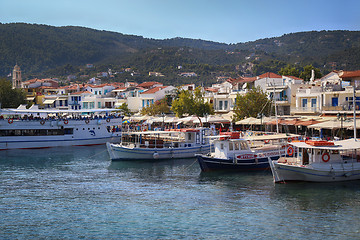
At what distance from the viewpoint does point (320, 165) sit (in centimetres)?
2692

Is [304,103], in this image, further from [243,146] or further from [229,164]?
[229,164]

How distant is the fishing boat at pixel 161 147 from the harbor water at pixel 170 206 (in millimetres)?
5016

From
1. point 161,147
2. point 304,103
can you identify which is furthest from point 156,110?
point 161,147

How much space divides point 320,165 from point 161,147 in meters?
17.2

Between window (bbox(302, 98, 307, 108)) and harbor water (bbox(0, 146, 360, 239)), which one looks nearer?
harbor water (bbox(0, 146, 360, 239))

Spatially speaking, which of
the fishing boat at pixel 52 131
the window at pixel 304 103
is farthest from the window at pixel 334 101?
the fishing boat at pixel 52 131

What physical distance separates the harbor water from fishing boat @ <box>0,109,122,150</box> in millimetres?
20307

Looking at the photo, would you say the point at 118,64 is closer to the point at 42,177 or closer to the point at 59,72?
the point at 59,72

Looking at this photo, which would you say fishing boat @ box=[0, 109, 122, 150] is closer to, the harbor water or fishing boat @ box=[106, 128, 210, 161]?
fishing boat @ box=[106, 128, 210, 161]

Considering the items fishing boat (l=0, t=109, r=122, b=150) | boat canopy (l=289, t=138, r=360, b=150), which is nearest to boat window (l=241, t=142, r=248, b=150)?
boat canopy (l=289, t=138, r=360, b=150)

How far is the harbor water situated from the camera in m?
18.8

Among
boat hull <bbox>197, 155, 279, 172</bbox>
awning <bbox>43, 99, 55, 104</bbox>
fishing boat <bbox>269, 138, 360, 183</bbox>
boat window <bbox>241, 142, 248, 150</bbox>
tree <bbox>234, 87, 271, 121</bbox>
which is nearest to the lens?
fishing boat <bbox>269, 138, 360, 183</bbox>

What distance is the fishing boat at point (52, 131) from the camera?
5338 cm

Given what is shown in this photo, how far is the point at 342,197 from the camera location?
78.3ft
